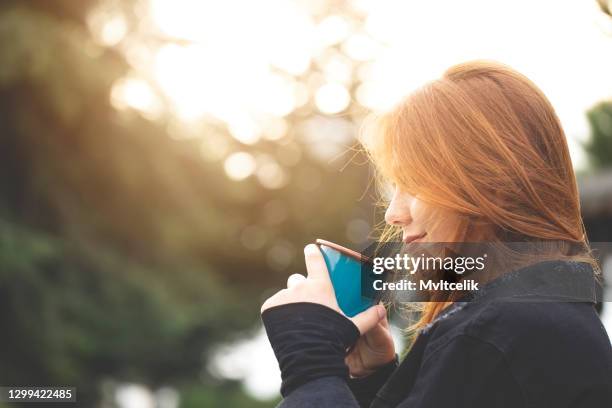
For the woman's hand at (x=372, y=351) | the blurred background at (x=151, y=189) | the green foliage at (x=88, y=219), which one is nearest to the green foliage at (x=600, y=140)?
the blurred background at (x=151, y=189)

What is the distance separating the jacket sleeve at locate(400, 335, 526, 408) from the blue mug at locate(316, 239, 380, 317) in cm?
17

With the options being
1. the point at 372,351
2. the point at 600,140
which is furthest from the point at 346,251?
the point at 600,140

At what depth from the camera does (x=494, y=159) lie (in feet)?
3.30

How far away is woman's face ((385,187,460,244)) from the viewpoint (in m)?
1.04

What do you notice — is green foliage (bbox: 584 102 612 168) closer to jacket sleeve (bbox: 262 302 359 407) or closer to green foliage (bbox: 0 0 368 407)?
jacket sleeve (bbox: 262 302 359 407)

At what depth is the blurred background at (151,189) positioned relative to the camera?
7.15 m

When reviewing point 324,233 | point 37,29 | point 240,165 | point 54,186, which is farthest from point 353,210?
point 37,29

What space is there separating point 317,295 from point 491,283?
22cm

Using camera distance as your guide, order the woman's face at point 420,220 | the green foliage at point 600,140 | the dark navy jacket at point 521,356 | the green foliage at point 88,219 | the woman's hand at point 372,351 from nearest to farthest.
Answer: the dark navy jacket at point 521,356 → the woman's face at point 420,220 → the woman's hand at point 372,351 → the green foliage at point 600,140 → the green foliage at point 88,219

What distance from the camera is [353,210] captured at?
12.3 metres

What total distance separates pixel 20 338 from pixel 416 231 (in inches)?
274

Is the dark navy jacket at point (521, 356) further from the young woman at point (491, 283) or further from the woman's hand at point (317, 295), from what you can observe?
the woman's hand at point (317, 295)

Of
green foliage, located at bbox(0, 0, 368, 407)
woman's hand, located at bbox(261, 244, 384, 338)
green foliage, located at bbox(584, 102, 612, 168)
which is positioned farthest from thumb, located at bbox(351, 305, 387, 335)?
green foliage, located at bbox(0, 0, 368, 407)

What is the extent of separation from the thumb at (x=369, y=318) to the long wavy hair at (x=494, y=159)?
0.15 metres
